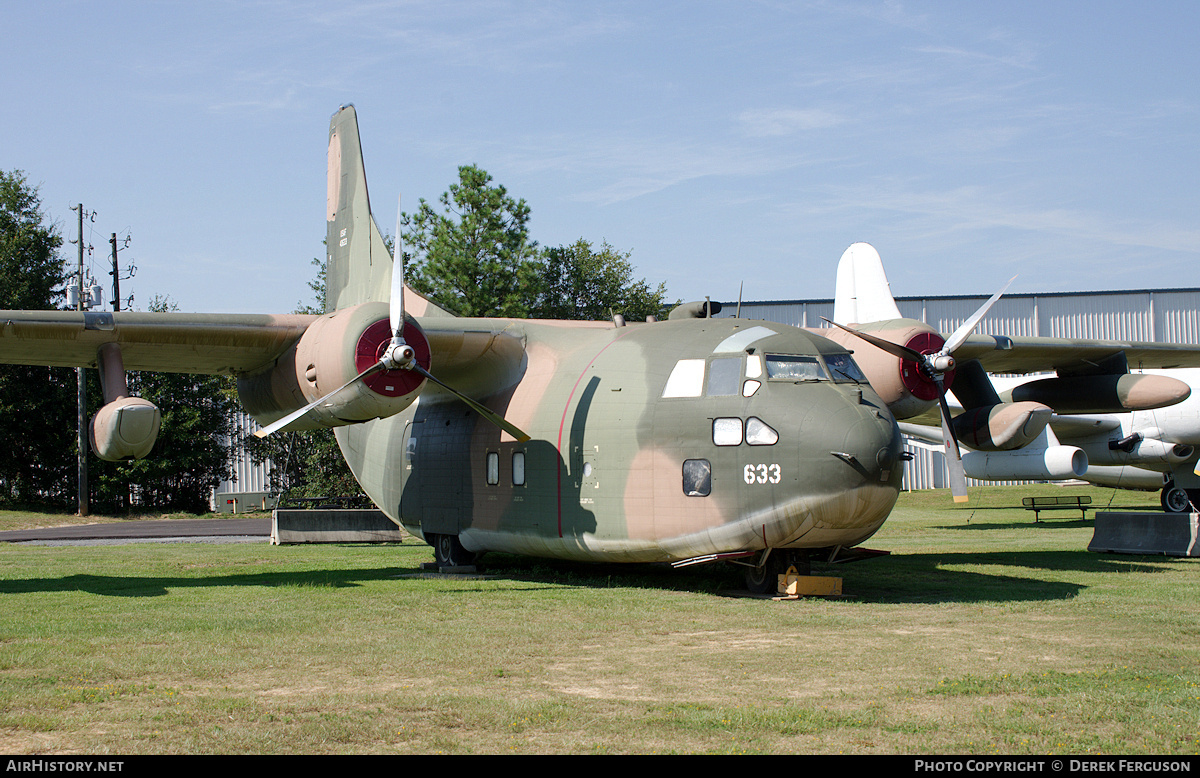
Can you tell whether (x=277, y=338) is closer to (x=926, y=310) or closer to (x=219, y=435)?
(x=219, y=435)

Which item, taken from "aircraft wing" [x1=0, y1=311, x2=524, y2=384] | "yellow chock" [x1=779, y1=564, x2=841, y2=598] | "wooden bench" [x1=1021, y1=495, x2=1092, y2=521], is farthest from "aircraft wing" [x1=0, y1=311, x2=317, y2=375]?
"wooden bench" [x1=1021, y1=495, x2=1092, y2=521]

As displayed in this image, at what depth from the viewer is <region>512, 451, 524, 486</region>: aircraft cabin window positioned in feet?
51.5

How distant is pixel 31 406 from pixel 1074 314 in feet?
170

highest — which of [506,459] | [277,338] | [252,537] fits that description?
[277,338]

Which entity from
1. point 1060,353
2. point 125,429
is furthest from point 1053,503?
point 125,429

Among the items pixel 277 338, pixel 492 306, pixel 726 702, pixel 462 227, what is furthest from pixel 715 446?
pixel 462 227

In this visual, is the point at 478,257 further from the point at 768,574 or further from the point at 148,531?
the point at 768,574

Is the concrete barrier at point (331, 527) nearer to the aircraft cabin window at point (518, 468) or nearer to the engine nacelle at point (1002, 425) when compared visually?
the aircraft cabin window at point (518, 468)

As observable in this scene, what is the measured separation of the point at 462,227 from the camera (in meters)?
47.1

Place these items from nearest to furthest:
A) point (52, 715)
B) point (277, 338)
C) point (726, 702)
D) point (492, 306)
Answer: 1. point (52, 715)
2. point (726, 702)
3. point (277, 338)
4. point (492, 306)

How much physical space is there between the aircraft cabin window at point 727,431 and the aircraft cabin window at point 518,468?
365 centimetres

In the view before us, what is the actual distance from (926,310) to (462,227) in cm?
2587

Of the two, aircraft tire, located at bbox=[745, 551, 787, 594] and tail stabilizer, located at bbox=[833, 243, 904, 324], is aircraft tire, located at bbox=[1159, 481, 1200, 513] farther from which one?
aircraft tire, located at bbox=[745, 551, 787, 594]

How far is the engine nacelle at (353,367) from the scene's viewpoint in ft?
46.5
